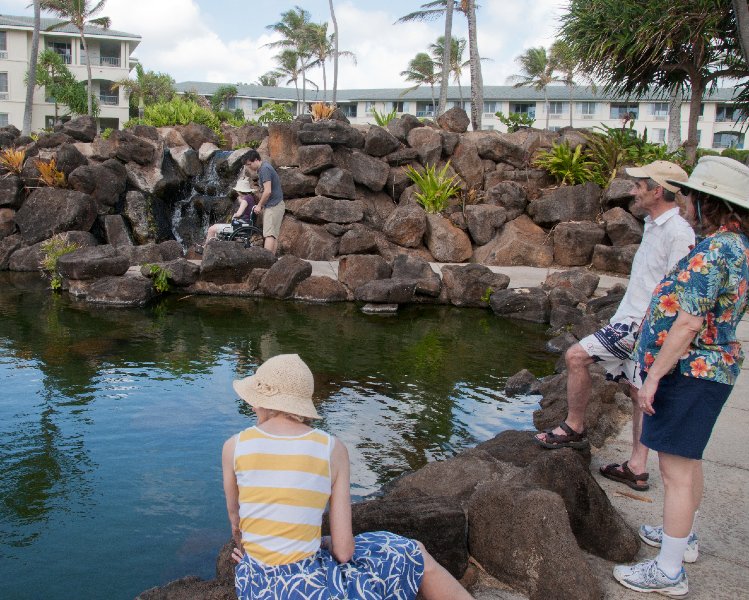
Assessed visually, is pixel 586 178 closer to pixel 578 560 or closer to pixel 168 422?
pixel 168 422

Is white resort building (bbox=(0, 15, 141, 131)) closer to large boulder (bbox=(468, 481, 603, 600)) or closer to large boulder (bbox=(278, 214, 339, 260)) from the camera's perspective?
large boulder (bbox=(278, 214, 339, 260))

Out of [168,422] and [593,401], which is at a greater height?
[593,401]

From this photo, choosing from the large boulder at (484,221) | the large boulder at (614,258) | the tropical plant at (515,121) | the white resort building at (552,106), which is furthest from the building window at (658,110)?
the large boulder at (614,258)

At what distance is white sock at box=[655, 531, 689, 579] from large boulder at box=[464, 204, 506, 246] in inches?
536

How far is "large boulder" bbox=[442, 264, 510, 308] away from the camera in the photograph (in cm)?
1316

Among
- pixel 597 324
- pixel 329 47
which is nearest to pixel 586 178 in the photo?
pixel 597 324

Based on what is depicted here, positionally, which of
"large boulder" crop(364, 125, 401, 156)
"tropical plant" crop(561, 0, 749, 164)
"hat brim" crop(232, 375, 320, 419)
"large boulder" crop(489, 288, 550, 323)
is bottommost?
"large boulder" crop(489, 288, 550, 323)

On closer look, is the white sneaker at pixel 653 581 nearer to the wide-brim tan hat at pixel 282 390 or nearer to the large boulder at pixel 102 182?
the wide-brim tan hat at pixel 282 390

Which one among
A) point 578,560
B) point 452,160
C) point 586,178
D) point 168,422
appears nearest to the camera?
point 578,560

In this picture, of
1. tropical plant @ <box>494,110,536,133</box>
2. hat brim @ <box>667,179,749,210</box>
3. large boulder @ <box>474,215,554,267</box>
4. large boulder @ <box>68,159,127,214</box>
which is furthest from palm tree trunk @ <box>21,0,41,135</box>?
hat brim @ <box>667,179,749,210</box>

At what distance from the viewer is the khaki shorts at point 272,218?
13906 millimetres

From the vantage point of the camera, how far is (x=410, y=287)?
1266cm

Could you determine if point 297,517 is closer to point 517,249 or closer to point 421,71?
point 517,249

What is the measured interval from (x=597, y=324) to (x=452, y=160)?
33.7ft
